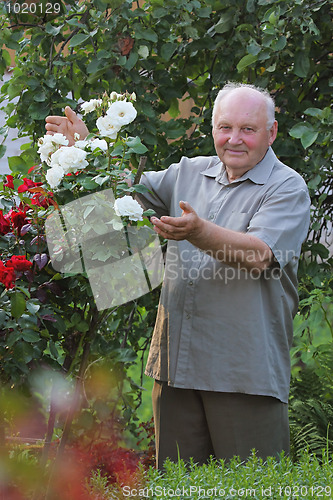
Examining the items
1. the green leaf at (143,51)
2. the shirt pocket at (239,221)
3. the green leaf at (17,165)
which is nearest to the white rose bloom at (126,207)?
the shirt pocket at (239,221)

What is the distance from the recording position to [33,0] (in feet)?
10.9

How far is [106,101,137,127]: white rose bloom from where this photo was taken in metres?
2.02

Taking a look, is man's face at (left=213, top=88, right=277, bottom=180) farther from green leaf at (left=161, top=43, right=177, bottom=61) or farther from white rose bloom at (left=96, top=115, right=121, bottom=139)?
green leaf at (left=161, top=43, right=177, bottom=61)

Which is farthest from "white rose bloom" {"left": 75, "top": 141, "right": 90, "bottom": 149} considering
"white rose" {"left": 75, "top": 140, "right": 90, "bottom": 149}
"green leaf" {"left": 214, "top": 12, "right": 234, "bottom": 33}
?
"green leaf" {"left": 214, "top": 12, "right": 234, "bottom": 33}

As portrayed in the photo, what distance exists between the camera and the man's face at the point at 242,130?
2.29 meters

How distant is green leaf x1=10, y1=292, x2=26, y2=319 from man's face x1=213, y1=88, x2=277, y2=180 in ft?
2.71

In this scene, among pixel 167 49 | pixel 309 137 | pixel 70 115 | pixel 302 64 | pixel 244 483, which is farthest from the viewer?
pixel 167 49

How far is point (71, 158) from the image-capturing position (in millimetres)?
2039

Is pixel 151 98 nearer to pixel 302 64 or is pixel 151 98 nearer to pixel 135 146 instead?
pixel 302 64

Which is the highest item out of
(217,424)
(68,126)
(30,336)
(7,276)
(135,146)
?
Result: (68,126)

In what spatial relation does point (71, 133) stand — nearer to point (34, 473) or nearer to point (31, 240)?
point (31, 240)

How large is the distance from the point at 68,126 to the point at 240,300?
84cm

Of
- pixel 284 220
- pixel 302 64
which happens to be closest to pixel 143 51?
pixel 302 64

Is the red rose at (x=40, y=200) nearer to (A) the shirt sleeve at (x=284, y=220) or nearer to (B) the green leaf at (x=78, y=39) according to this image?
(A) the shirt sleeve at (x=284, y=220)
